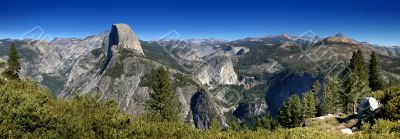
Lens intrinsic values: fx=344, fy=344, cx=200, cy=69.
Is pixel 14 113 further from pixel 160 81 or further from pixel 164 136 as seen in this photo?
pixel 160 81

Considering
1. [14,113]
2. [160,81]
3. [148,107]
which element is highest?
[14,113]

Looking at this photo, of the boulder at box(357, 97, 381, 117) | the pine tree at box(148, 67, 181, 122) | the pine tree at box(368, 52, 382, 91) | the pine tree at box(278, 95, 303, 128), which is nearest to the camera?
the boulder at box(357, 97, 381, 117)

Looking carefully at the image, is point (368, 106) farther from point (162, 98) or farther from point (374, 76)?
point (374, 76)

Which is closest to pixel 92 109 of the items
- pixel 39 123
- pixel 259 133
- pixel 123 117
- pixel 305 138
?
pixel 123 117

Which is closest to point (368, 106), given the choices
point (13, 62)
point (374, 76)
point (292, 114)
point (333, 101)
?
point (333, 101)

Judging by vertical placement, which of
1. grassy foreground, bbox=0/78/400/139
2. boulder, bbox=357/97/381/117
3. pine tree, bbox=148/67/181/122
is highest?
grassy foreground, bbox=0/78/400/139

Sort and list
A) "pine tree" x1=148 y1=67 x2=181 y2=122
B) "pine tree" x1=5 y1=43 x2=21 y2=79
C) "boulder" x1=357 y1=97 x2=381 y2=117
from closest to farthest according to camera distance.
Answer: "boulder" x1=357 y1=97 x2=381 y2=117 < "pine tree" x1=148 y1=67 x2=181 y2=122 < "pine tree" x1=5 y1=43 x2=21 y2=79

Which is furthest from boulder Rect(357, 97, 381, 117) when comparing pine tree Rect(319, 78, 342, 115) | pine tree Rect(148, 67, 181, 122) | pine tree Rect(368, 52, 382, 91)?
pine tree Rect(368, 52, 382, 91)

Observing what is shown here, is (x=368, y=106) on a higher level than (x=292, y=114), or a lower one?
higher

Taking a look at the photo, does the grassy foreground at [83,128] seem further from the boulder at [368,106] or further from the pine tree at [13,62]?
the pine tree at [13,62]

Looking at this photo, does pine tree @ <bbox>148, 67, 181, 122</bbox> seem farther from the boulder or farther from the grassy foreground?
the boulder

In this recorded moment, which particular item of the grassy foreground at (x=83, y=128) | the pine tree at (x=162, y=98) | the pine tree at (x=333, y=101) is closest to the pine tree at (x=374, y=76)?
the pine tree at (x=333, y=101)
